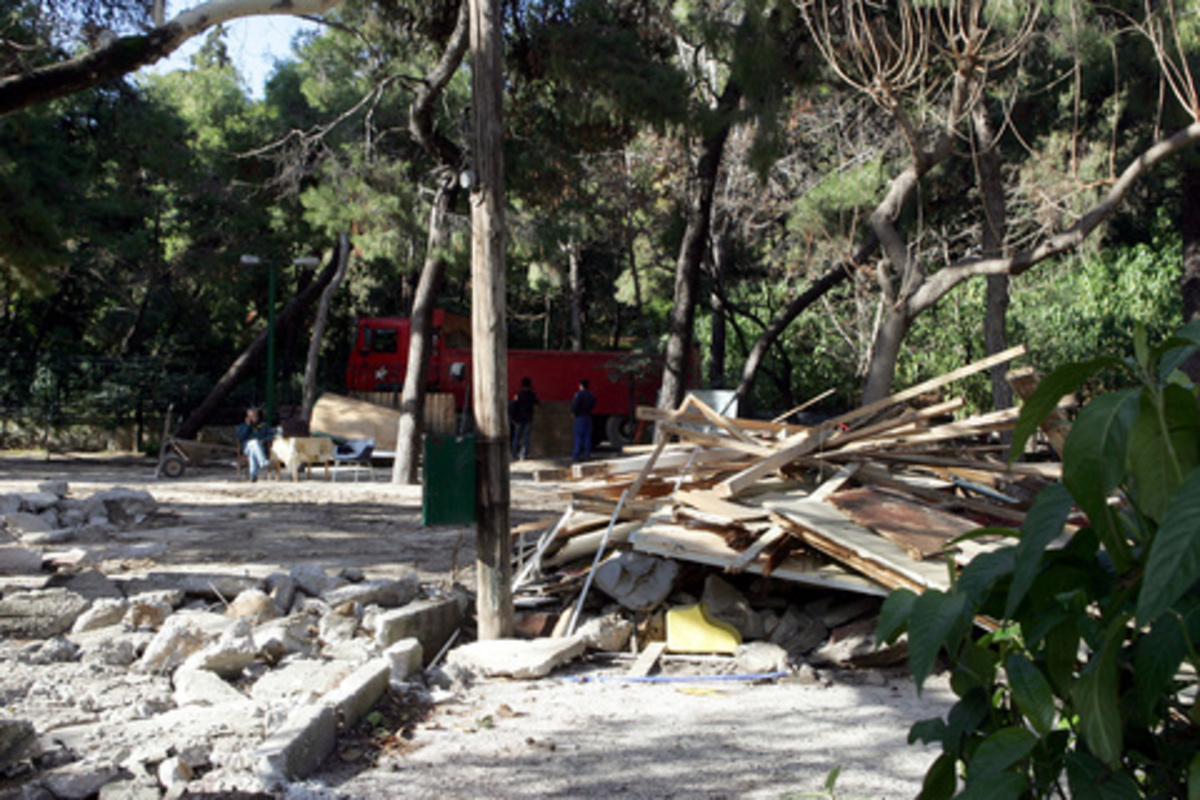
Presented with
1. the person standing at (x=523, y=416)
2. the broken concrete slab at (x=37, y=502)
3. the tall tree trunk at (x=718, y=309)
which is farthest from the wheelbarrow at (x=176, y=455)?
the tall tree trunk at (x=718, y=309)

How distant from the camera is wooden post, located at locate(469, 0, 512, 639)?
6.61 m

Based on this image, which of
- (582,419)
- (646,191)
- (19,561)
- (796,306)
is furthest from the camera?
(646,191)

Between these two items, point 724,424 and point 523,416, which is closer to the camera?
point 724,424

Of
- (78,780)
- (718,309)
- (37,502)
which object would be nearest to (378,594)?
(78,780)

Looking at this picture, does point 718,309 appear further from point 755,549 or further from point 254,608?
point 254,608

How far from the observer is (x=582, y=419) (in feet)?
72.6

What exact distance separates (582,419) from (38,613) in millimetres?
15982

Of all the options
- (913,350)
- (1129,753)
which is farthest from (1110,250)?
(1129,753)

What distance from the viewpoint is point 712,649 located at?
6.92 meters

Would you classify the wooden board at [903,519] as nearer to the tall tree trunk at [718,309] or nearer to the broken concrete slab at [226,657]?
the broken concrete slab at [226,657]

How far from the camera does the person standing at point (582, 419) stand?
21.8 m

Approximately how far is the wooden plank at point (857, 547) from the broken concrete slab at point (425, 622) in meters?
2.29

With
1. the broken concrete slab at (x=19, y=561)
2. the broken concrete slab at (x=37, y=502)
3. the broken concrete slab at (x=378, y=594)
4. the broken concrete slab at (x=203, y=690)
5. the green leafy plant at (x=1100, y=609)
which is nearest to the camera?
the green leafy plant at (x=1100, y=609)

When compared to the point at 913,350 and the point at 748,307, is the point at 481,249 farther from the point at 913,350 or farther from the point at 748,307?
A: the point at 748,307
